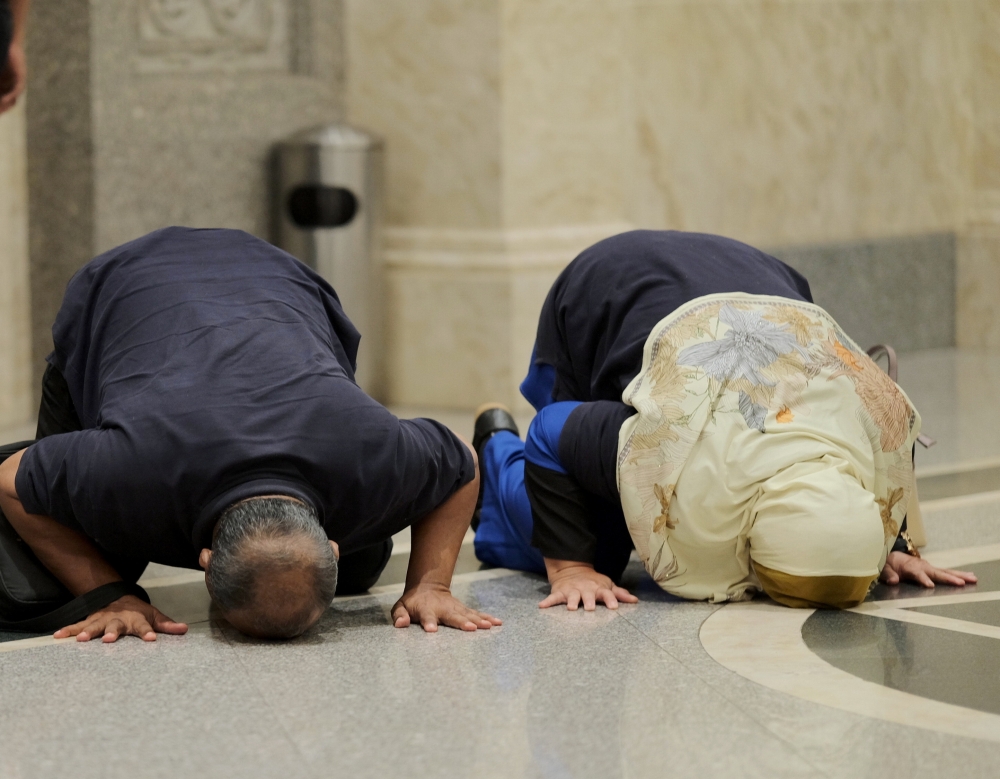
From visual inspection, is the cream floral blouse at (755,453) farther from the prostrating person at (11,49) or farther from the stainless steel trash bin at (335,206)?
the stainless steel trash bin at (335,206)

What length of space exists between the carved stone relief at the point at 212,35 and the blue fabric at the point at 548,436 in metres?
3.17

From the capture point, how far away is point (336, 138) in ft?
20.7

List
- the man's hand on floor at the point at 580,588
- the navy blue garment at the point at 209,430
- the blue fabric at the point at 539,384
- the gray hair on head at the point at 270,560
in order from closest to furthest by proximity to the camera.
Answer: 1. the gray hair on head at the point at 270,560
2. the navy blue garment at the point at 209,430
3. the man's hand on floor at the point at 580,588
4. the blue fabric at the point at 539,384

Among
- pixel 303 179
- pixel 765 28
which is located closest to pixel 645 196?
pixel 765 28

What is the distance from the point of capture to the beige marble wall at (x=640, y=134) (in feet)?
20.8

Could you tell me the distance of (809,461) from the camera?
127 inches

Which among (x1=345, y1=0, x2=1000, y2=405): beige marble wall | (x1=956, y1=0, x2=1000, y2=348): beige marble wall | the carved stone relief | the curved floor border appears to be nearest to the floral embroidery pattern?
the curved floor border

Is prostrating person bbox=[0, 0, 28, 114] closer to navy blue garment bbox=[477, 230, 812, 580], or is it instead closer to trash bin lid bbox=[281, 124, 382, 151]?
navy blue garment bbox=[477, 230, 812, 580]

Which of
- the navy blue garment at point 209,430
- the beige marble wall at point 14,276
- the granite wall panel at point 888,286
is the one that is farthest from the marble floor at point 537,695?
the granite wall panel at point 888,286

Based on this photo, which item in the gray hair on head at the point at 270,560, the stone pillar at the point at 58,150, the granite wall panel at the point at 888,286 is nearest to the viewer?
the gray hair on head at the point at 270,560

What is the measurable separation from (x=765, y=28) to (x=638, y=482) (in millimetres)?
4399

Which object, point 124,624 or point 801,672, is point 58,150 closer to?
point 124,624

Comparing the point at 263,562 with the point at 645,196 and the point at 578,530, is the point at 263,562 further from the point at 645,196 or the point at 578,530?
the point at 645,196

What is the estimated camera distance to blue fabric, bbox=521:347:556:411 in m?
3.99
